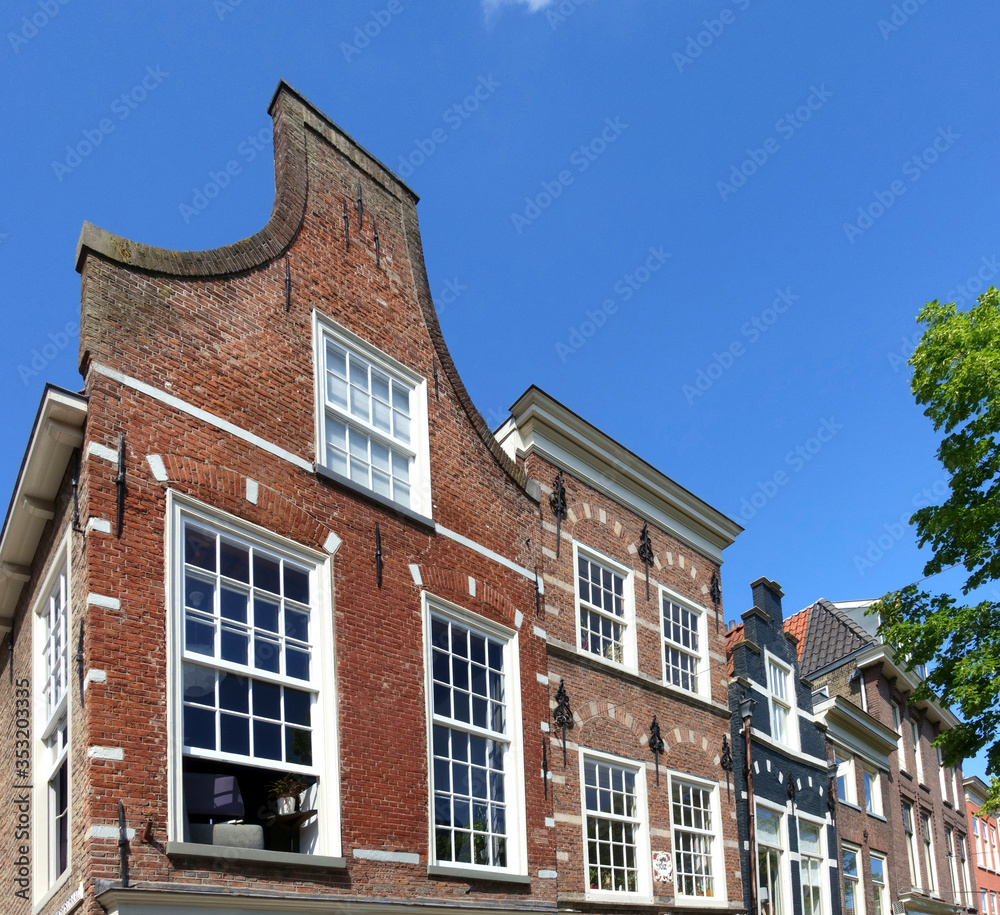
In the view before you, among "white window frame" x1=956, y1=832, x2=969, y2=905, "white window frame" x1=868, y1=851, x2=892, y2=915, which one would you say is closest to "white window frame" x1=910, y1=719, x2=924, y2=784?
"white window frame" x1=956, y1=832, x2=969, y2=905

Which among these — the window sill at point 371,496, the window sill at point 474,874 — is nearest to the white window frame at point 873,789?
the window sill at point 474,874

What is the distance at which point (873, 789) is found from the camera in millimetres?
28156

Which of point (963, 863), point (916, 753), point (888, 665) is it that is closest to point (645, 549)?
point (888, 665)

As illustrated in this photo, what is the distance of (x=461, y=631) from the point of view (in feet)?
44.6

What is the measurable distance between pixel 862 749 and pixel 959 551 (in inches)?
496

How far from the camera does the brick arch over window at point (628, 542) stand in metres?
17.4

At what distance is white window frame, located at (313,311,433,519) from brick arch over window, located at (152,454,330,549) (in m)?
0.78

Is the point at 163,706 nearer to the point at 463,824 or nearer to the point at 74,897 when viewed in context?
the point at 74,897

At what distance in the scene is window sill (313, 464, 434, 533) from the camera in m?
12.1

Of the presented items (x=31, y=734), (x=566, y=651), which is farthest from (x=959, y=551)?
(x=31, y=734)

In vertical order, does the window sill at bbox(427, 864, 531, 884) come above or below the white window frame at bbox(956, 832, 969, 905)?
above

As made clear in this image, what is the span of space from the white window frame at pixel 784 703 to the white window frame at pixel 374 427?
1129 centimetres

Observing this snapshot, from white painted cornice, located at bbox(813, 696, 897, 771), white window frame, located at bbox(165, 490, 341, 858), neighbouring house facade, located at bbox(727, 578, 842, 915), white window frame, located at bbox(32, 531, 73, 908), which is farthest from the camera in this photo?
white painted cornice, located at bbox(813, 696, 897, 771)

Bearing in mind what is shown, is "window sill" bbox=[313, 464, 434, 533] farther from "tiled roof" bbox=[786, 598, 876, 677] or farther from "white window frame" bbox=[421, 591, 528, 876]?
"tiled roof" bbox=[786, 598, 876, 677]
